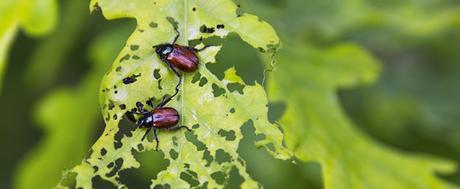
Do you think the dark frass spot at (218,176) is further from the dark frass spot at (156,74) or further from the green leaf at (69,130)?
the green leaf at (69,130)

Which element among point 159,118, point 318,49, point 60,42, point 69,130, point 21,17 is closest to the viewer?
point 159,118

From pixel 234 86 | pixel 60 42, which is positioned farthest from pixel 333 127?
pixel 60 42

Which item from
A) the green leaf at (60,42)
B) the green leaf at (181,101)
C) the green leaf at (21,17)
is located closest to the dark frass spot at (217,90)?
the green leaf at (181,101)

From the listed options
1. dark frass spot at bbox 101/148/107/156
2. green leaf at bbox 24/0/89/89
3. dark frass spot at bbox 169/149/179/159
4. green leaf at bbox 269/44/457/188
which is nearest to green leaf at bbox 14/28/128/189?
green leaf at bbox 24/0/89/89

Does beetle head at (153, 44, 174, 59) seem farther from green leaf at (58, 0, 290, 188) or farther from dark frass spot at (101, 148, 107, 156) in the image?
dark frass spot at (101, 148, 107, 156)

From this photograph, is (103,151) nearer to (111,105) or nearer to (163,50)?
(111,105)

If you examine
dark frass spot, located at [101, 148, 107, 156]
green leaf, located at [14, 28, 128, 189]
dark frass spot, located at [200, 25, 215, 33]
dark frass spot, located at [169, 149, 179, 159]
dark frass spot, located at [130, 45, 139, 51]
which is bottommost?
green leaf, located at [14, 28, 128, 189]
